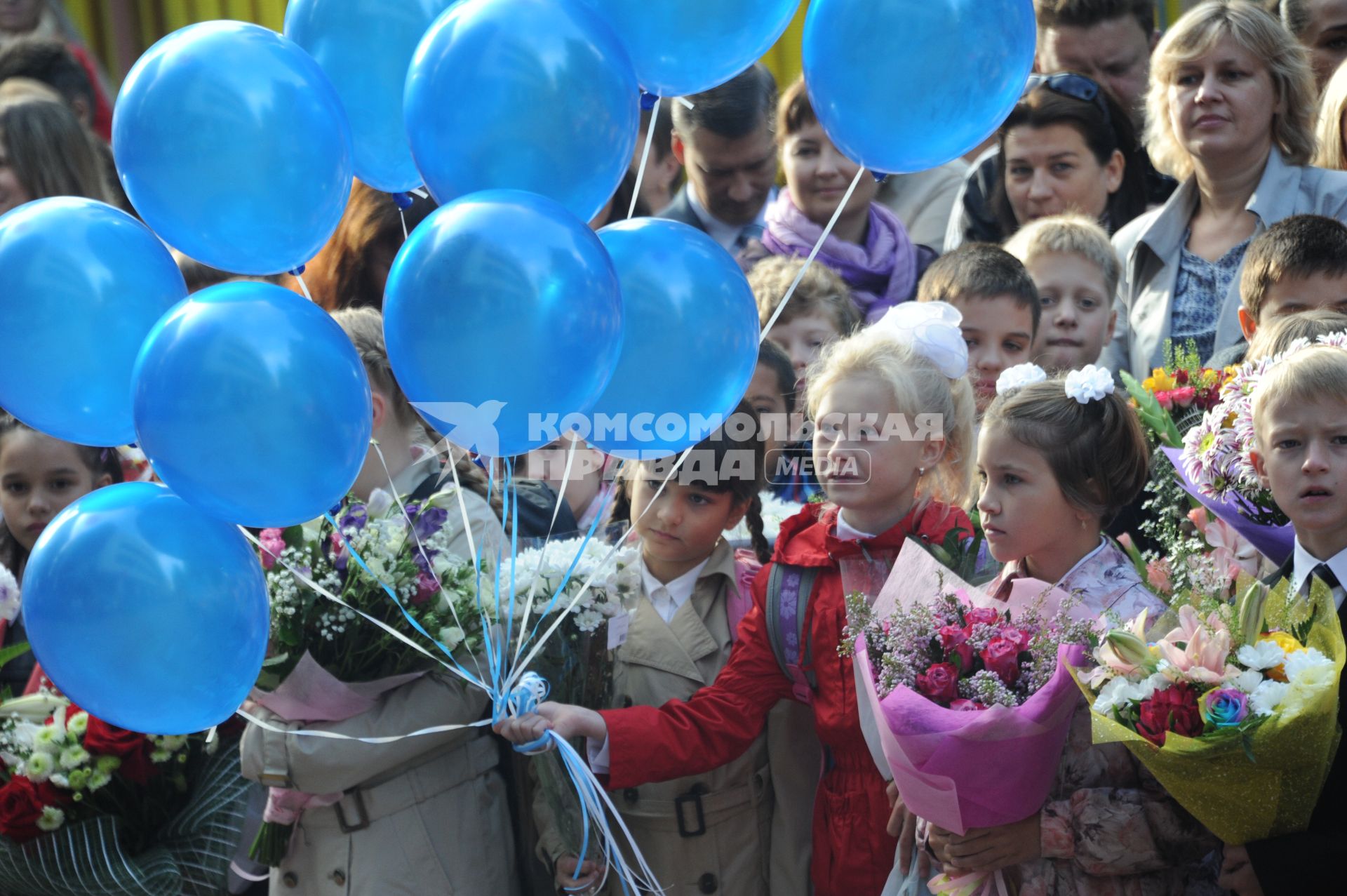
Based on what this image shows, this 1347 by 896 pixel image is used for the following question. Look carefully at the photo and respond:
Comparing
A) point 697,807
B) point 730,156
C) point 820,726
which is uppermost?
point 730,156

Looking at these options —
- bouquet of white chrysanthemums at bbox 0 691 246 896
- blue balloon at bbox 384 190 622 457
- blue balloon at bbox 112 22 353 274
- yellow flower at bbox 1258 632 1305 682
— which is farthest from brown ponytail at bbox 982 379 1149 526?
bouquet of white chrysanthemums at bbox 0 691 246 896

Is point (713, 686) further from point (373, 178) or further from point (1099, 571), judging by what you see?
point (373, 178)

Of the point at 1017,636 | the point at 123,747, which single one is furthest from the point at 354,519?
the point at 1017,636

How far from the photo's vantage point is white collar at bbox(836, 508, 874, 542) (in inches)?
130

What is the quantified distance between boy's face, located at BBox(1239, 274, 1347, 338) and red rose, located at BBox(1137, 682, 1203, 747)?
55.1 inches

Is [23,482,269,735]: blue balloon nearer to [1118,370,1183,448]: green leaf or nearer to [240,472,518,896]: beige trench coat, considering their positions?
[240,472,518,896]: beige trench coat

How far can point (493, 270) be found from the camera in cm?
235

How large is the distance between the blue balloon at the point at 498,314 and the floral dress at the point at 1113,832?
47.6 inches

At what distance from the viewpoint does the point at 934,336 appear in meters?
3.40

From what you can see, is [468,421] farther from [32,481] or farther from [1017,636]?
[32,481]

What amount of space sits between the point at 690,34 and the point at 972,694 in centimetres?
137

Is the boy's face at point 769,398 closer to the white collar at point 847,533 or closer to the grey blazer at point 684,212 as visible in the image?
the white collar at point 847,533

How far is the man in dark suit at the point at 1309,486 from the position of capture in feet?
8.35

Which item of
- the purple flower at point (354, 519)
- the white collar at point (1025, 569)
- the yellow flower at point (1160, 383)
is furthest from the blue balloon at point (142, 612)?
the yellow flower at point (1160, 383)
